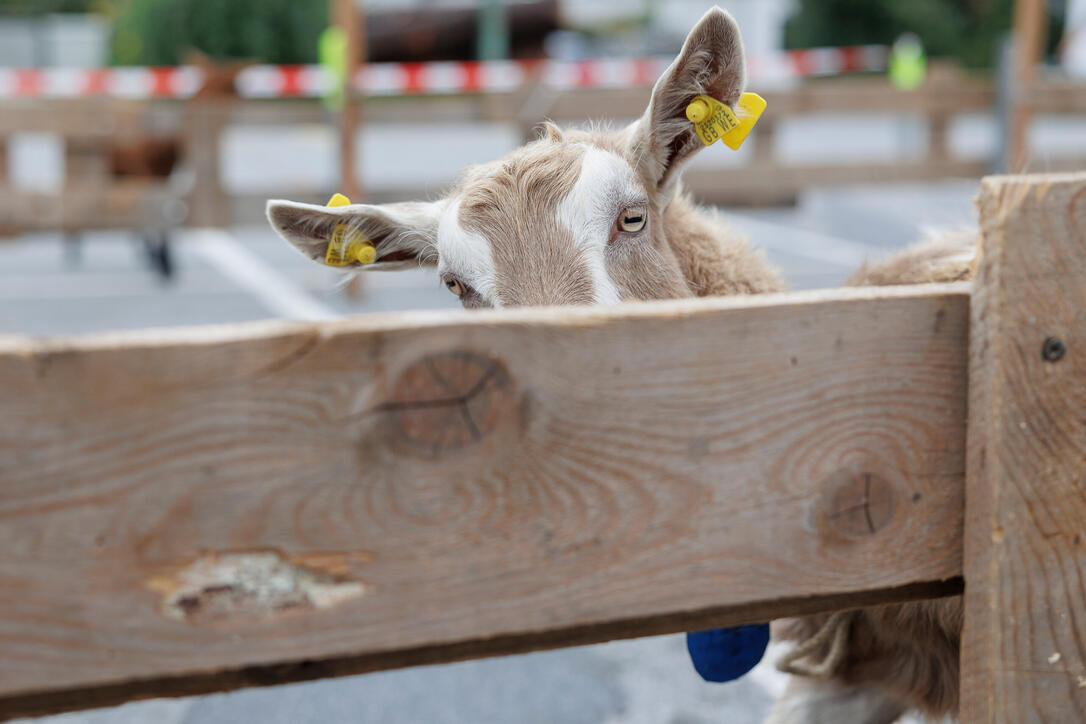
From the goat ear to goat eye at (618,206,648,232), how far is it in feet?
1.97

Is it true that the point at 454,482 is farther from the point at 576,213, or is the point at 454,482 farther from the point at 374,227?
the point at 374,227

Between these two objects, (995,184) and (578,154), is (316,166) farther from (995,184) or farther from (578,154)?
(995,184)

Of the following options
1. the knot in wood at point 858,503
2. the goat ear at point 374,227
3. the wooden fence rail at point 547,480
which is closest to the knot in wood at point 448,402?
the wooden fence rail at point 547,480

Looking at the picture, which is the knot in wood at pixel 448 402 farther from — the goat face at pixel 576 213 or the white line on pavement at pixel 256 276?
the white line on pavement at pixel 256 276

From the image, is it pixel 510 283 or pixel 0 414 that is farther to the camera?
pixel 510 283

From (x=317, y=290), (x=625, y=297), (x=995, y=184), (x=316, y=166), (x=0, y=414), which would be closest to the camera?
(x=0, y=414)

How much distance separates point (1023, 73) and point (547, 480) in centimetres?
1056

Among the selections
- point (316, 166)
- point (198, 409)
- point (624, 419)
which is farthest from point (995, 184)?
point (316, 166)

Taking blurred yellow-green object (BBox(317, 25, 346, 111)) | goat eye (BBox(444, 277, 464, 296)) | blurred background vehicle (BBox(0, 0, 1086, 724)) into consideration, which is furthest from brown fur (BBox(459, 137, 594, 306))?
blurred yellow-green object (BBox(317, 25, 346, 111))

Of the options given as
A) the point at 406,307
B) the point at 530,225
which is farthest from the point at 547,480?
the point at 406,307

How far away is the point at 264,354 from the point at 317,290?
361 inches

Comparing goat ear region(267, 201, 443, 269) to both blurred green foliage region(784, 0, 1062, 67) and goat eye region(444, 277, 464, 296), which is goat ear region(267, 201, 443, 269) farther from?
blurred green foliage region(784, 0, 1062, 67)

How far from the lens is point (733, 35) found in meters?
2.79

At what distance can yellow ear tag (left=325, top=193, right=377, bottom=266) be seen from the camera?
3.01m
